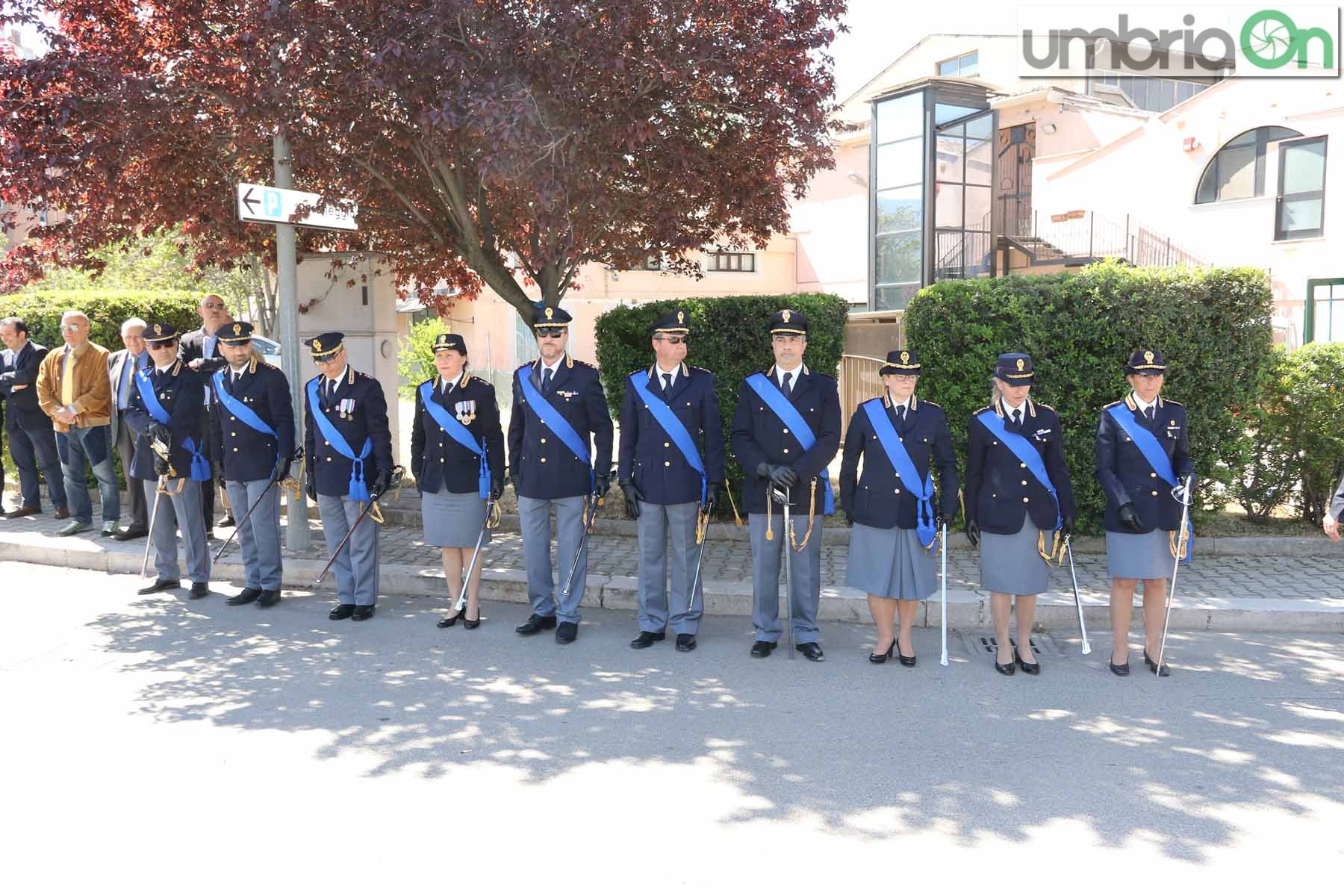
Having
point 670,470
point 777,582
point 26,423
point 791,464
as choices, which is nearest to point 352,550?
point 670,470

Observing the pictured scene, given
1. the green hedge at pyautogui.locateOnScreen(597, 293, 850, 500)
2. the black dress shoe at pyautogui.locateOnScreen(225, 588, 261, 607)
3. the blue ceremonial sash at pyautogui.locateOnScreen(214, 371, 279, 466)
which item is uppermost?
the green hedge at pyautogui.locateOnScreen(597, 293, 850, 500)

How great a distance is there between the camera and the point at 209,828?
4.01 m

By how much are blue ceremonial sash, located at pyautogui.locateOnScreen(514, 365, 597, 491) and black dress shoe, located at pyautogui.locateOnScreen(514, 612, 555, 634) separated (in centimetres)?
90

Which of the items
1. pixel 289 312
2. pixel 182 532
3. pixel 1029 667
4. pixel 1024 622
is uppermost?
pixel 289 312

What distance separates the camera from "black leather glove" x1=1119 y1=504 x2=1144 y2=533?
18.7 feet

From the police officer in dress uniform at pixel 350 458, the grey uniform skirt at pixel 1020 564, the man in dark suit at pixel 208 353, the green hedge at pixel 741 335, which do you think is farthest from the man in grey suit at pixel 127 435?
the grey uniform skirt at pixel 1020 564

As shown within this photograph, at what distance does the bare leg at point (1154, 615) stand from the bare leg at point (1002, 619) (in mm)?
744

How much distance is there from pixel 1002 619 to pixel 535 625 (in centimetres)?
285

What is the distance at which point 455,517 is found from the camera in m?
7.01

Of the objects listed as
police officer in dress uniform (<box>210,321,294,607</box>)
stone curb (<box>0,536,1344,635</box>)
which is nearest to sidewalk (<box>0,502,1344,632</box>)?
stone curb (<box>0,536,1344,635</box>)

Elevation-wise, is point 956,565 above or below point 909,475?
below

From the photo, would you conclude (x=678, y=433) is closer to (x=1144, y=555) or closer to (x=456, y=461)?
(x=456, y=461)

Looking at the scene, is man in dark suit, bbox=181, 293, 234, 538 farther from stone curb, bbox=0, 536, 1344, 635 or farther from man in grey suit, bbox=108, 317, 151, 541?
stone curb, bbox=0, 536, 1344, 635

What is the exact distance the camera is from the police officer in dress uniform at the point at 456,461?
6949 mm
